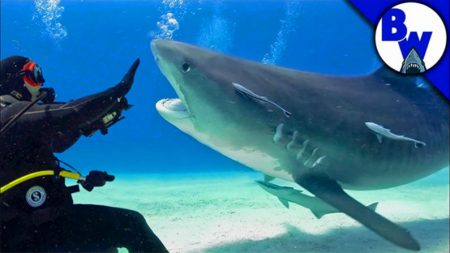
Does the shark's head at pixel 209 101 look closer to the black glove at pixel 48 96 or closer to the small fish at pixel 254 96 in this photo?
the small fish at pixel 254 96

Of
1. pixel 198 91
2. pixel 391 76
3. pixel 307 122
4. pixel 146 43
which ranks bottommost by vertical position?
pixel 146 43

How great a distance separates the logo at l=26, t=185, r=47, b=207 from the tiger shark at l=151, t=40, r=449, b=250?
145cm

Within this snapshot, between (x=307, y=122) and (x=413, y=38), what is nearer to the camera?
(x=307, y=122)

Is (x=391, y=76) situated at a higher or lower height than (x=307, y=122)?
higher

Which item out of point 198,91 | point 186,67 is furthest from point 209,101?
point 186,67

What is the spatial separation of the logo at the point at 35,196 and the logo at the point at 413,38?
4.46 m

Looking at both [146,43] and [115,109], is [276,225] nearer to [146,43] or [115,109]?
[115,109]

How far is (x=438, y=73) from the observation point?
224 inches

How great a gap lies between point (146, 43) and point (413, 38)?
221ft

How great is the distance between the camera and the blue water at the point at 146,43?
4828 centimetres

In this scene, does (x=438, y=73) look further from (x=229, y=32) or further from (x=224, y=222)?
(x=229, y=32)

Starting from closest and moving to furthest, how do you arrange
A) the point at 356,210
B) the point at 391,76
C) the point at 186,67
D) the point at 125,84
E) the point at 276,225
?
the point at 125,84, the point at 186,67, the point at 356,210, the point at 391,76, the point at 276,225

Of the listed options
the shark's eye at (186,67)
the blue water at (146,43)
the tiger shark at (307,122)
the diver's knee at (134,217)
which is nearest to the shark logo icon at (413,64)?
the tiger shark at (307,122)

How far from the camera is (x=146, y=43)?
69.8m
